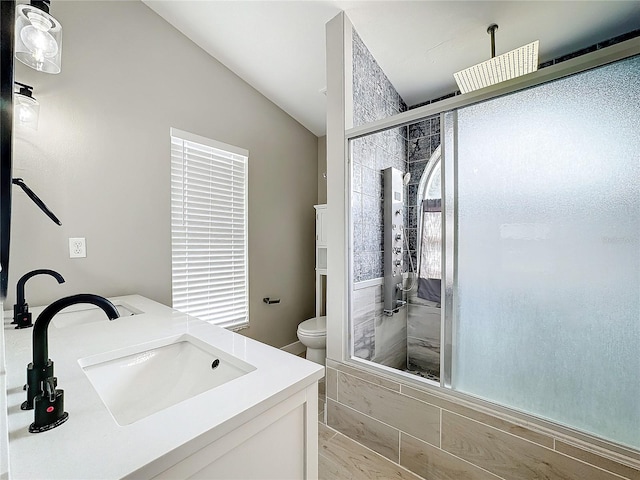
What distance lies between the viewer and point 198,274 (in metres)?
2.35

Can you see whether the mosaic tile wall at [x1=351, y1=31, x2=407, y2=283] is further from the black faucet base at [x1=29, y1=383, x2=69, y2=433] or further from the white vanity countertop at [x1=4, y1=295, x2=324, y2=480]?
the black faucet base at [x1=29, y1=383, x2=69, y2=433]

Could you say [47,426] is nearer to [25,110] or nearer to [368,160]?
[25,110]

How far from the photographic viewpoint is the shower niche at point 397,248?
2049 millimetres

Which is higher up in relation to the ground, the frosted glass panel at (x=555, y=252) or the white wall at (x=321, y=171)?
the white wall at (x=321, y=171)

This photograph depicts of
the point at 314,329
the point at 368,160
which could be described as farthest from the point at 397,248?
the point at 314,329

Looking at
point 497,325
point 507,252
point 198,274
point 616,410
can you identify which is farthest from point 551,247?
point 198,274

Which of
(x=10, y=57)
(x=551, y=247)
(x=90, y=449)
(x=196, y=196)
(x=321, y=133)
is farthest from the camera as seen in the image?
(x=321, y=133)

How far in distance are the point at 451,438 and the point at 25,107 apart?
2625mm

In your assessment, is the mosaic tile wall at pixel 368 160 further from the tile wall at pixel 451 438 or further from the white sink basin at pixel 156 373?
the white sink basin at pixel 156 373

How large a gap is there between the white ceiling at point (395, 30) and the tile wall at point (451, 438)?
7.23 feet

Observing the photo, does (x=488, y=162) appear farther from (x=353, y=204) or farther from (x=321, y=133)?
(x=321, y=133)

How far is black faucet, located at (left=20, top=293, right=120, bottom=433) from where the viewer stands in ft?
1.95

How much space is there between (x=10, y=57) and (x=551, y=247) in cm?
159

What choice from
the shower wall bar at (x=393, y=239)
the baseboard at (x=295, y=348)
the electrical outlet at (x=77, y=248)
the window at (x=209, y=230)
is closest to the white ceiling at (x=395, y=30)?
the window at (x=209, y=230)
